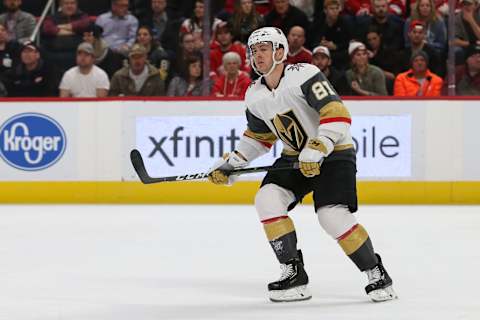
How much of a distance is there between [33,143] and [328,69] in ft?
7.96

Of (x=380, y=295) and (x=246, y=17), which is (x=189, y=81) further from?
(x=380, y=295)

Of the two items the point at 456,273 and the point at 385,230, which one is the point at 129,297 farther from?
the point at 385,230

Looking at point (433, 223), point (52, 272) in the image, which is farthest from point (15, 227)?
point (433, 223)

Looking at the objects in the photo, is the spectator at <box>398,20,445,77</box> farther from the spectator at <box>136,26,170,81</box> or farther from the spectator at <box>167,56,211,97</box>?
the spectator at <box>136,26,170,81</box>

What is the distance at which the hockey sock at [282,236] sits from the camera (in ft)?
14.3

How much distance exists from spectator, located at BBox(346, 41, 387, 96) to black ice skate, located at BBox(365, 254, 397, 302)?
4.67 meters

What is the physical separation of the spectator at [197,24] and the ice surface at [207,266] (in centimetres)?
155

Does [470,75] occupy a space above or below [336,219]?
below

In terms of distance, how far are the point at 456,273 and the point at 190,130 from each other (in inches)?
166

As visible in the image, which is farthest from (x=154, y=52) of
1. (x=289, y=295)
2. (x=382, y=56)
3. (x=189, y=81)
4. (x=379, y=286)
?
(x=379, y=286)

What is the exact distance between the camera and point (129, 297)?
437 cm

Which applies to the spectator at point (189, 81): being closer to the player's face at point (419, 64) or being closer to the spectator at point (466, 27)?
the player's face at point (419, 64)

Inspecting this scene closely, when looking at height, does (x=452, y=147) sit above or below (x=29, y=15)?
below

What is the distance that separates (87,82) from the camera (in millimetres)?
9102
